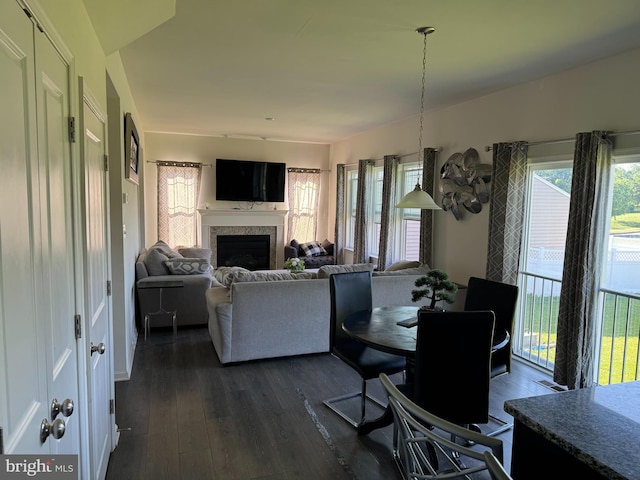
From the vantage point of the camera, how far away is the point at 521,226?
13.9 ft

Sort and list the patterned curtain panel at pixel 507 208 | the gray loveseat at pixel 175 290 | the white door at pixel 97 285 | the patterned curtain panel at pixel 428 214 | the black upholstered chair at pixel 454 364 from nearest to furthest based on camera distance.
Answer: the white door at pixel 97 285, the black upholstered chair at pixel 454 364, the patterned curtain panel at pixel 507 208, the gray loveseat at pixel 175 290, the patterned curtain panel at pixel 428 214

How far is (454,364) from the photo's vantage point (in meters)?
2.27

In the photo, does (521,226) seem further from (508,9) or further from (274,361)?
(274,361)

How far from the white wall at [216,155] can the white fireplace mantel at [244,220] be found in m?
0.20

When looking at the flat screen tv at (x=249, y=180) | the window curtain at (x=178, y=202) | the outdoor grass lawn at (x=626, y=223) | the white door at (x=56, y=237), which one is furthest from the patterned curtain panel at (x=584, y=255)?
the window curtain at (x=178, y=202)

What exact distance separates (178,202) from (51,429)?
7.14 meters

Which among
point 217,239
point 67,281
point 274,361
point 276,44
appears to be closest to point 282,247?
point 217,239

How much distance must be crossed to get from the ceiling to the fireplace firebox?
11.2 ft

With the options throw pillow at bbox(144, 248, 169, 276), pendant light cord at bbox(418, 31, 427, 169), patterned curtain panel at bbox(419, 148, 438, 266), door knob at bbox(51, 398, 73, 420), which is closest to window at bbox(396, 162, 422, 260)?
pendant light cord at bbox(418, 31, 427, 169)

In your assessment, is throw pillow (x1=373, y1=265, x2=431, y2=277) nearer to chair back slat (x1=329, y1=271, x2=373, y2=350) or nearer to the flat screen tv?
chair back slat (x1=329, y1=271, x2=373, y2=350)

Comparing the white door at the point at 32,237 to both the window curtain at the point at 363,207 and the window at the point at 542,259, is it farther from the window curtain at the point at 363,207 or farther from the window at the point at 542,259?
the window curtain at the point at 363,207

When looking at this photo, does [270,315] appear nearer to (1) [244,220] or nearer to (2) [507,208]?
(2) [507,208]

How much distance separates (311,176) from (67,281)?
749 cm

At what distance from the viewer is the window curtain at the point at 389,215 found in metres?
6.30
